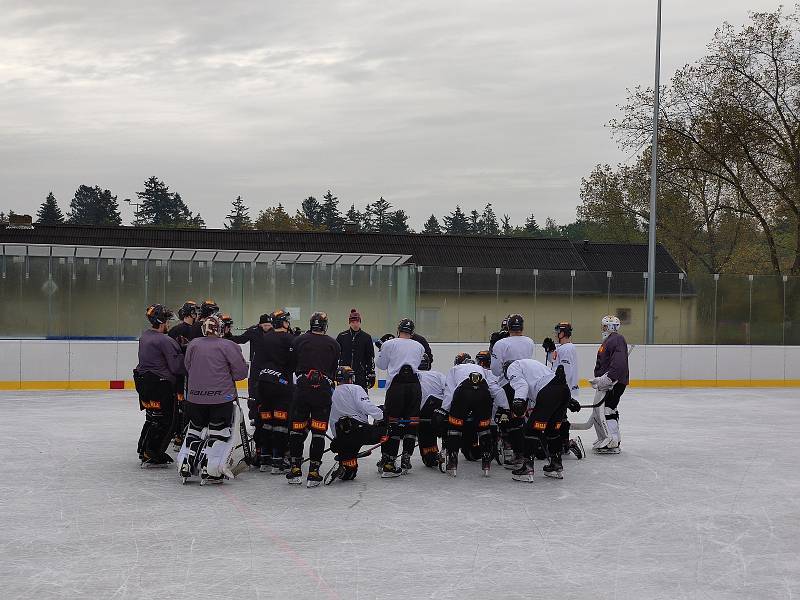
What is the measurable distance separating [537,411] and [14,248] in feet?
47.6

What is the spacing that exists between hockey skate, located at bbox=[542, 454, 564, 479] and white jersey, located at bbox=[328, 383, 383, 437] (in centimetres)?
189

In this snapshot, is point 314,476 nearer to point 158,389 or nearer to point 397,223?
point 158,389

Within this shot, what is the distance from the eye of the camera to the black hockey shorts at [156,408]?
1107 cm

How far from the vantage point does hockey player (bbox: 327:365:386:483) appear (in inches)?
403

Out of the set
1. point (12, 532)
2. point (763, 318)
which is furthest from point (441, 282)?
point (12, 532)

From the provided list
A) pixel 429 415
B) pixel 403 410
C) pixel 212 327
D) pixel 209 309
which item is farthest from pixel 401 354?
pixel 209 309

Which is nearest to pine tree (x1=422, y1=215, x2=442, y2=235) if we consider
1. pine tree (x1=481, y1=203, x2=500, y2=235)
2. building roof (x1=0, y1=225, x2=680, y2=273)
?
pine tree (x1=481, y1=203, x2=500, y2=235)

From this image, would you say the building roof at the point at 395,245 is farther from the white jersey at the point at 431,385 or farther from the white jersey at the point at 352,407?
Answer: the white jersey at the point at 352,407

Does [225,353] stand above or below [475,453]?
above

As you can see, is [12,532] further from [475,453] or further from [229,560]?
[475,453]

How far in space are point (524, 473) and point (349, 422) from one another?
188cm

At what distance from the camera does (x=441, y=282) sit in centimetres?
2405

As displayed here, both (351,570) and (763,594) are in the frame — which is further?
(351,570)

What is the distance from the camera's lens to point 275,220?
96.7 meters
